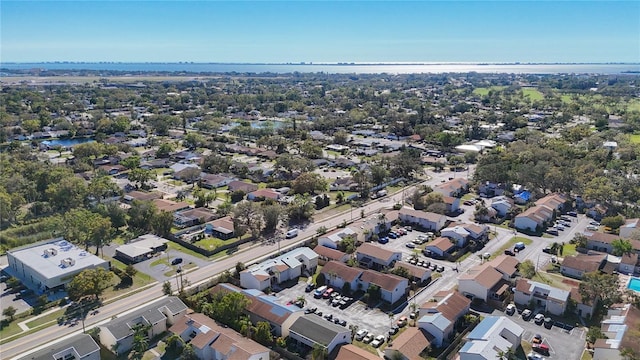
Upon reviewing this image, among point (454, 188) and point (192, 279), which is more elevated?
point (454, 188)

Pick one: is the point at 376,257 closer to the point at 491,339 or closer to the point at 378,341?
the point at 378,341

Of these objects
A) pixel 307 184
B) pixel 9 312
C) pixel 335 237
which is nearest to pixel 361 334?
pixel 335 237

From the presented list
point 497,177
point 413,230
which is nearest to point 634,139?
point 497,177

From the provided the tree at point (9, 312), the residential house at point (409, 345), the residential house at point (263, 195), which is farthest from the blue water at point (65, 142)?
the residential house at point (409, 345)

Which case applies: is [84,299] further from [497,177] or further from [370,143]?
[370,143]

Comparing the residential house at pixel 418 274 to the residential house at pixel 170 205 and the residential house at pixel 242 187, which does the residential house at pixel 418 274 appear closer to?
the residential house at pixel 170 205

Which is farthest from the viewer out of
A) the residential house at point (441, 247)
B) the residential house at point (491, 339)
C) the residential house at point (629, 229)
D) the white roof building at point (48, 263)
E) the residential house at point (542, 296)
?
the residential house at point (629, 229)

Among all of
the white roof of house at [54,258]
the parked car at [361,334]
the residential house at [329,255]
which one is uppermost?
the white roof of house at [54,258]
